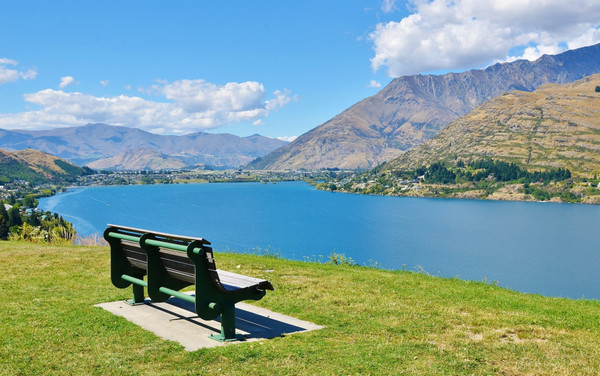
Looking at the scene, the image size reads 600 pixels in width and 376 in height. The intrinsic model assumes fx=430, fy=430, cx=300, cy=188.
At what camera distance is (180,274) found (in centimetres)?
867

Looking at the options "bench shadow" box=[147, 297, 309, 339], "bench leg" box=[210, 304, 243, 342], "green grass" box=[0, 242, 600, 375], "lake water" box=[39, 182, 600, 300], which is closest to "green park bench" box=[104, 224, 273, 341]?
"bench leg" box=[210, 304, 243, 342]

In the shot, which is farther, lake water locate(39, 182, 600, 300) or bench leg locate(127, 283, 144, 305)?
lake water locate(39, 182, 600, 300)

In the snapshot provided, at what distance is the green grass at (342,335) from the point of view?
21.7 feet

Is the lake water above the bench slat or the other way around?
the other way around

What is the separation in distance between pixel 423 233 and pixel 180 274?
4190 inches

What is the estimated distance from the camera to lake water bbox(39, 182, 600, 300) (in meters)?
72.9

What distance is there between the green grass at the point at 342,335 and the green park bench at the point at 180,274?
2.67 ft

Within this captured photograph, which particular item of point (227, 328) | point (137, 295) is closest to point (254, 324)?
point (227, 328)

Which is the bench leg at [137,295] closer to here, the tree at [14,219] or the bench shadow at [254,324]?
the bench shadow at [254,324]

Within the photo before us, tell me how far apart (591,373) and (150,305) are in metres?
8.88

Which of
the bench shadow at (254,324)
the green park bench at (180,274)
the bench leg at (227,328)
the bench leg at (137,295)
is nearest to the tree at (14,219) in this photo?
the green park bench at (180,274)

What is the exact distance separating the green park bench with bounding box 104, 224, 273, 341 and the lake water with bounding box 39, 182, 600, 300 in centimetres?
3574

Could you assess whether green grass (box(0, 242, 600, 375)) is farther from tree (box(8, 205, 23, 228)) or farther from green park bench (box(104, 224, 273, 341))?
tree (box(8, 205, 23, 228))

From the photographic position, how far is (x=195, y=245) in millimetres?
7754
